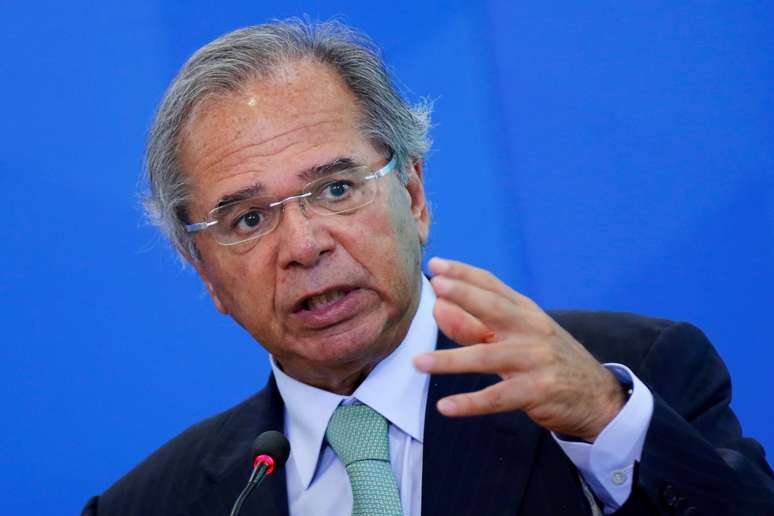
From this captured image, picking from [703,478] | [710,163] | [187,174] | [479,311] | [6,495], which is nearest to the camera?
[479,311]

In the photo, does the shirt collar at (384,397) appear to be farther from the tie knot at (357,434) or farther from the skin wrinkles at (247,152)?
the skin wrinkles at (247,152)

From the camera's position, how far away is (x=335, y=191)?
2.06 meters

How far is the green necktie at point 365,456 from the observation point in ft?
6.31

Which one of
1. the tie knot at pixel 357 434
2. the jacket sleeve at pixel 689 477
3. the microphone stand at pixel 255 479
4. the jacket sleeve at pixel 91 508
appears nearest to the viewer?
the jacket sleeve at pixel 689 477

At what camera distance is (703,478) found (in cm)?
162

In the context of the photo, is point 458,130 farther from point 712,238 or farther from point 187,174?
point 187,174

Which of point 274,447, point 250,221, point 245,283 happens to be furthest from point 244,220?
point 274,447

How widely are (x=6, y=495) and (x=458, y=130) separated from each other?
1.49m

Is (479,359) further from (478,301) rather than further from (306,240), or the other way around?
(306,240)

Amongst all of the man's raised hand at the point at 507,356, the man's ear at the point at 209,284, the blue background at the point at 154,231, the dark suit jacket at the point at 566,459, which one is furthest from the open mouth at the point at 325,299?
the blue background at the point at 154,231

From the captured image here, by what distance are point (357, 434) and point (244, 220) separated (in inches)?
18.2

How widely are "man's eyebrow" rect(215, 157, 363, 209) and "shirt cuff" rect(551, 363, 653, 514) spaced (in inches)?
27.1

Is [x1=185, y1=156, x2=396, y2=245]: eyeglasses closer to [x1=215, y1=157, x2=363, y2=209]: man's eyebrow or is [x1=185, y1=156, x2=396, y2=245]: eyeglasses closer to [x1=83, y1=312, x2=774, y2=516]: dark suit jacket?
[x1=215, y1=157, x2=363, y2=209]: man's eyebrow

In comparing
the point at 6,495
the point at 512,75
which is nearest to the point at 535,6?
the point at 512,75
